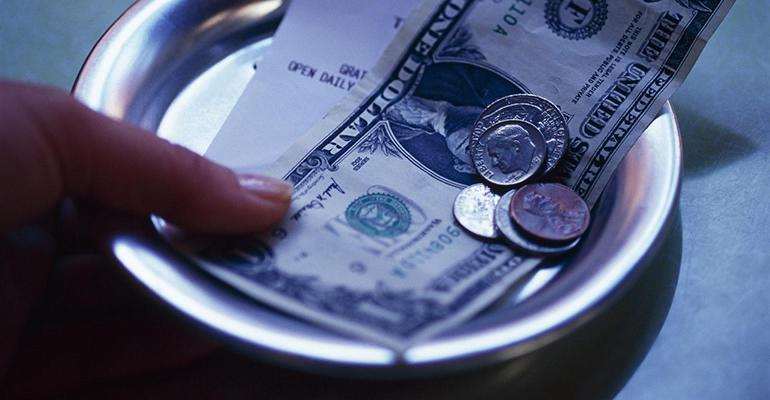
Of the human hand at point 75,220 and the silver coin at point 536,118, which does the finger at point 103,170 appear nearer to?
the human hand at point 75,220

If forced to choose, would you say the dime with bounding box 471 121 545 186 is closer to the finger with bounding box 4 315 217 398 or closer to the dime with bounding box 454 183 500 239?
the dime with bounding box 454 183 500 239

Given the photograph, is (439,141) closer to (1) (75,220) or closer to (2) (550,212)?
(2) (550,212)

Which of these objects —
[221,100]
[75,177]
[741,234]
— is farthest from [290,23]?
[741,234]

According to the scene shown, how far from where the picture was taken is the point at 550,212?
1.67 ft

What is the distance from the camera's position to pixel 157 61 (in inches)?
24.0

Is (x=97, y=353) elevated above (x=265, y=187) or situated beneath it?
situated beneath

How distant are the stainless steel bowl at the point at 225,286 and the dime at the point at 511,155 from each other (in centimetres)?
6

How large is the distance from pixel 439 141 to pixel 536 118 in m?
0.07

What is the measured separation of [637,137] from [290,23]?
29cm

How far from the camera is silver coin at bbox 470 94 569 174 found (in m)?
0.55

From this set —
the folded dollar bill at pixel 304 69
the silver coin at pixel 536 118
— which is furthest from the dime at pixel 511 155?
the folded dollar bill at pixel 304 69

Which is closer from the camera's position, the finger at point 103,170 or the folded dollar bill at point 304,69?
the finger at point 103,170

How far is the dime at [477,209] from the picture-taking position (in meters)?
0.51

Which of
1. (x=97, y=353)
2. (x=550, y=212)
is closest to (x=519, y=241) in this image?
(x=550, y=212)
